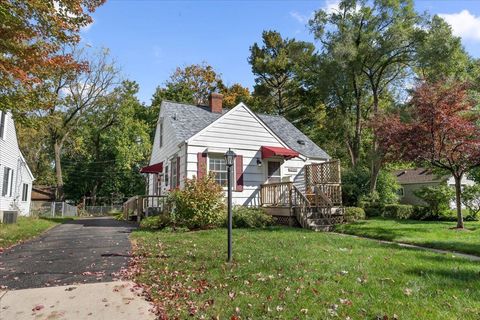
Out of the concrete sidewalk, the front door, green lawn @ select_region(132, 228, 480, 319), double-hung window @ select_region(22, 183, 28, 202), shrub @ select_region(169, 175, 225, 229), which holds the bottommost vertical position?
the concrete sidewalk

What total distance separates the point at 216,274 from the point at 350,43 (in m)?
23.1

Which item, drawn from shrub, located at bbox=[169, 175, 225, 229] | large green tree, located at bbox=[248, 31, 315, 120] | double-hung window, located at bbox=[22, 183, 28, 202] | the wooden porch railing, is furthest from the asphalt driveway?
large green tree, located at bbox=[248, 31, 315, 120]

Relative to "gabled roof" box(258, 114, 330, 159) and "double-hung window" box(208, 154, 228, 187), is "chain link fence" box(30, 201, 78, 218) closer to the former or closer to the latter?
"double-hung window" box(208, 154, 228, 187)

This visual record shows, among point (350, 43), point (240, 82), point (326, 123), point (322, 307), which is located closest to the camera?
point (322, 307)

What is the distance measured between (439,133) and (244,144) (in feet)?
25.0

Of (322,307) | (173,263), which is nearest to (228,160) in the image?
(173,263)

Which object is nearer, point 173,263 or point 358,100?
point 173,263

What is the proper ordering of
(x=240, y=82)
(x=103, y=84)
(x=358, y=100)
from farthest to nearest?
(x=240, y=82)
(x=103, y=84)
(x=358, y=100)

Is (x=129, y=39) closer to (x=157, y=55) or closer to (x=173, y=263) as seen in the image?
(x=157, y=55)

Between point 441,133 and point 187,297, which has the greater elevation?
point 441,133

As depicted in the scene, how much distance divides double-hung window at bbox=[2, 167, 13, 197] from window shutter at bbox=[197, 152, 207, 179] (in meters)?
11.7

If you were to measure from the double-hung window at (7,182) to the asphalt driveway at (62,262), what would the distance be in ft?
34.8

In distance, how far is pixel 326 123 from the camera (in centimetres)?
3023

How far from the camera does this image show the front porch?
1302cm
